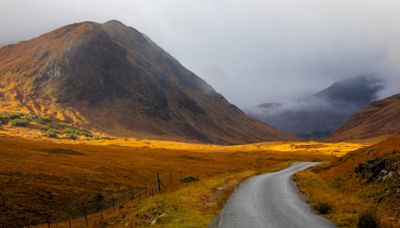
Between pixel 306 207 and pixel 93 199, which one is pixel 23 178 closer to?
pixel 93 199

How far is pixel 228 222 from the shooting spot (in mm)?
21172

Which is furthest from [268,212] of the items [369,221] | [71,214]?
[71,214]

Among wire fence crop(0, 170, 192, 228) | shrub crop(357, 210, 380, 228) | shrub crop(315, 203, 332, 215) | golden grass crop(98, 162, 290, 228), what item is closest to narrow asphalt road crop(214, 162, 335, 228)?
shrub crop(315, 203, 332, 215)

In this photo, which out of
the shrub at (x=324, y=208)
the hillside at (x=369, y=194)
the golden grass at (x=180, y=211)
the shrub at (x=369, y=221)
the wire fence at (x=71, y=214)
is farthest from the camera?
the wire fence at (x=71, y=214)

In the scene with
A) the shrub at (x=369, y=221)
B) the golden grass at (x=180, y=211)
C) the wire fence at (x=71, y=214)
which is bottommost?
the wire fence at (x=71, y=214)

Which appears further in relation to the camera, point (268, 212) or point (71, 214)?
point (71, 214)

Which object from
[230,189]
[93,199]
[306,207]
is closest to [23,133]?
[93,199]

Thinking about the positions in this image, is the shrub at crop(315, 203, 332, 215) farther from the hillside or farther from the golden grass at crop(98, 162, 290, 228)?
the golden grass at crop(98, 162, 290, 228)

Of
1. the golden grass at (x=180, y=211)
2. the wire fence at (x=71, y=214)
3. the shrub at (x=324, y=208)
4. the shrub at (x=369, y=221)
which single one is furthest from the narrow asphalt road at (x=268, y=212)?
the wire fence at (x=71, y=214)

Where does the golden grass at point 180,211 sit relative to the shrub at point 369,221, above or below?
below

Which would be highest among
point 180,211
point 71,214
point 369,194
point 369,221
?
point 369,221

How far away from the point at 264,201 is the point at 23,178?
31.7 metres

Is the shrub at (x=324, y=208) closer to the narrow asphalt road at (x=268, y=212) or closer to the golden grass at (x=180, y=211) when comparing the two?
the narrow asphalt road at (x=268, y=212)

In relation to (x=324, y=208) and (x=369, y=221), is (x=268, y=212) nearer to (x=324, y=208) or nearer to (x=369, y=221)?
(x=324, y=208)
